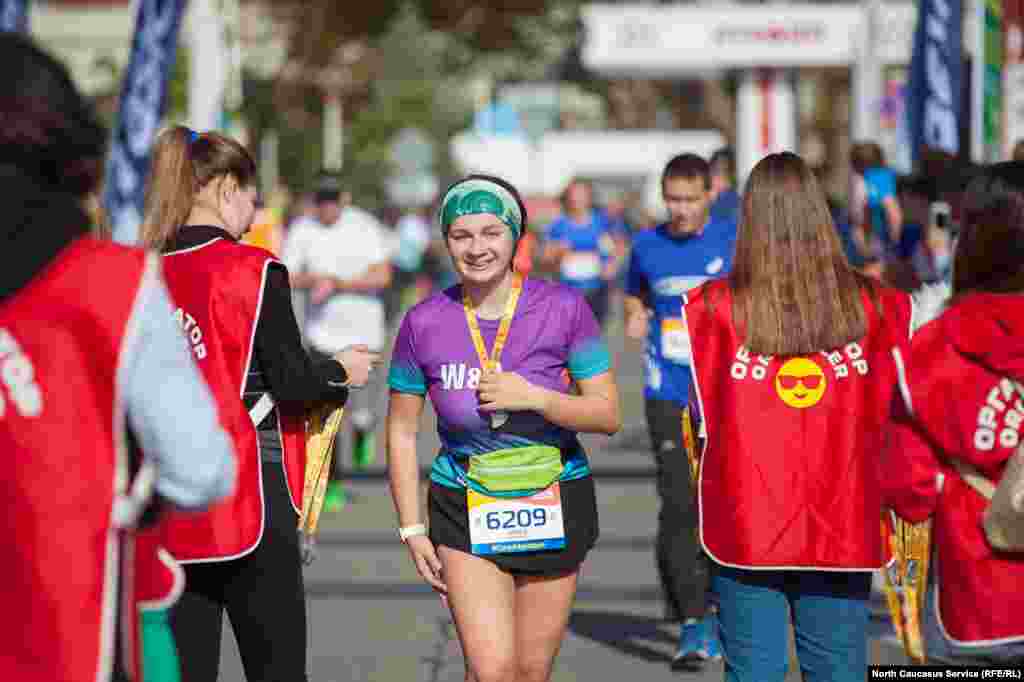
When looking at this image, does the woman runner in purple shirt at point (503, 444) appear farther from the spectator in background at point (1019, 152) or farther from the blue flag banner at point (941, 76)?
the blue flag banner at point (941, 76)

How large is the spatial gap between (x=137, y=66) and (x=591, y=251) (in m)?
5.95

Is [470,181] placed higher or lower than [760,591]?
higher

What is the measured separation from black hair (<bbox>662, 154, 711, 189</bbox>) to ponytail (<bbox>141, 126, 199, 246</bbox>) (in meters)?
3.47

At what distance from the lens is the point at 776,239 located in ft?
17.9

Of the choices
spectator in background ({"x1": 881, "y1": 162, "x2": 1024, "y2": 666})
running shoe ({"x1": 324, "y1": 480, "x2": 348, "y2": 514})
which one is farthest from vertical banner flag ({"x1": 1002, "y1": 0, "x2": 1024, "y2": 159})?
spectator in background ({"x1": 881, "y1": 162, "x2": 1024, "y2": 666})

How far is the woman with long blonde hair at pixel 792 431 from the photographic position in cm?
535

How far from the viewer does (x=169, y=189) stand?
→ 558cm

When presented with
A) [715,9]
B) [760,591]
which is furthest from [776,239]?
[715,9]

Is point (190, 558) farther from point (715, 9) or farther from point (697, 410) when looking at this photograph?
point (715, 9)

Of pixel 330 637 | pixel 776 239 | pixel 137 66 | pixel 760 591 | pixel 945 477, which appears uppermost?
pixel 137 66

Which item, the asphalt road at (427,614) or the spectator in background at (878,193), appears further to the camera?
the spectator in background at (878,193)

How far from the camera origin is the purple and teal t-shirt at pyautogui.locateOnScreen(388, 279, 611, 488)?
18.3ft

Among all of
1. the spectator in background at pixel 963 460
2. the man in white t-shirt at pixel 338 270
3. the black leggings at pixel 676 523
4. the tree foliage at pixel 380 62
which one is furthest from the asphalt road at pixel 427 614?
the tree foliage at pixel 380 62

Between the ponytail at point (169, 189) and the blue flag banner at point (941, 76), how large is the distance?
7.13 m
